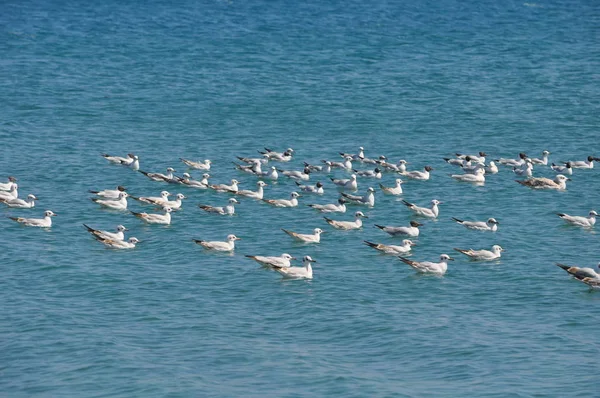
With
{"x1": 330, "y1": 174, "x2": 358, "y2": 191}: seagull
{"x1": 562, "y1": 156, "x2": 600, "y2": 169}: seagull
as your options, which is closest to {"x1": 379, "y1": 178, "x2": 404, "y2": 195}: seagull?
{"x1": 330, "y1": 174, "x2": 358, "y2": 191}: seagull

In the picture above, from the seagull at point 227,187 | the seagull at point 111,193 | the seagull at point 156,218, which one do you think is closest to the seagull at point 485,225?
the seagull at point 227,187

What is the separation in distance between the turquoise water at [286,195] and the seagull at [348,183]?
104cm

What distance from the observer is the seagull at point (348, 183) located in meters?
51.6

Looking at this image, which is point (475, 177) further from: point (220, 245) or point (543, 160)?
point (220, 245)

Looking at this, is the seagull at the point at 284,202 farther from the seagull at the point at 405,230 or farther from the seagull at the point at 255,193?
the seagull at the point at 405,230

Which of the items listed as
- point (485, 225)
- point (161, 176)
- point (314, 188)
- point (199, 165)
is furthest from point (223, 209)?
point (485, 225)

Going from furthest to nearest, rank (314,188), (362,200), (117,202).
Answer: (314,188) < (362,200) < (117,202)

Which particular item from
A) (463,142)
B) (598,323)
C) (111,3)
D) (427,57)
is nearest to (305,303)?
(598,323)

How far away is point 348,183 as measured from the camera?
170 feet

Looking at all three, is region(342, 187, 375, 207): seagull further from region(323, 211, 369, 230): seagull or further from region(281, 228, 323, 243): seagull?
region(281, 228, 323, 243): seagull

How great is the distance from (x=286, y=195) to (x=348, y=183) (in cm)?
259

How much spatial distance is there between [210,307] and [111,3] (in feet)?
207

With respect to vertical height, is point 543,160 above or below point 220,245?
above

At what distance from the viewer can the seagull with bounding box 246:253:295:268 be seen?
132 feet
